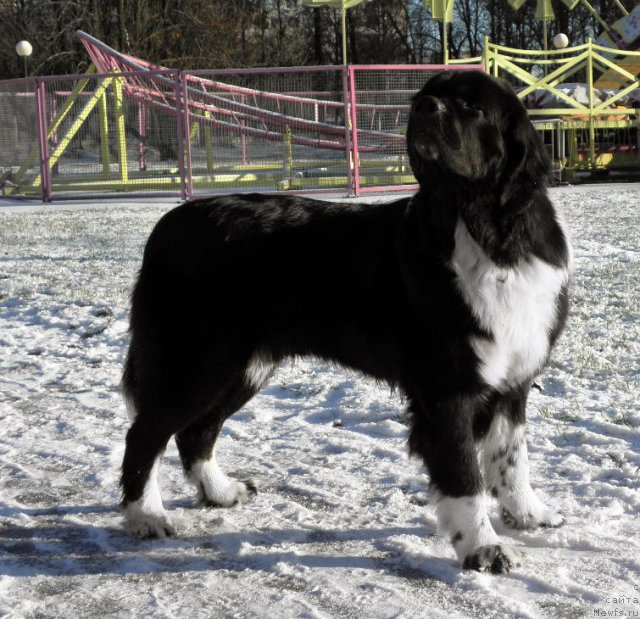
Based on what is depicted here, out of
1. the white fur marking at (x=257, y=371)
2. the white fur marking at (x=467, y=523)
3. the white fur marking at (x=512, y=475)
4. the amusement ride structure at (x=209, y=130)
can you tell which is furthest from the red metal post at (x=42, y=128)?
the white fur marking at (x=467, y=523)

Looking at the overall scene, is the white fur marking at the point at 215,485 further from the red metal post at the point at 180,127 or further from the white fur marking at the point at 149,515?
the red metal post at the point at 180,127

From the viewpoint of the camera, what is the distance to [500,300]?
283 cm

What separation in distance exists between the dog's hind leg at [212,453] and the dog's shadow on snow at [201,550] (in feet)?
0.76

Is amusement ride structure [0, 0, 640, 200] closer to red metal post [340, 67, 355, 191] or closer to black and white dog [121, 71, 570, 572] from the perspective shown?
red metal post [340, 67, 355, 191]

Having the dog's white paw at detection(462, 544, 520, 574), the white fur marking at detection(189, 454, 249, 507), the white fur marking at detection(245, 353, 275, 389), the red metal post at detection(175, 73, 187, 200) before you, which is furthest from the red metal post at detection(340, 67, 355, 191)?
the dog's white paw at detection(462, 544, 520, 574)

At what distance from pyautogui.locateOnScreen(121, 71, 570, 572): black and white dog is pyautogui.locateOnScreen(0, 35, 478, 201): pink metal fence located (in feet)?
36.4

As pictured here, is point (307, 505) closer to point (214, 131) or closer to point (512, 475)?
point (512, 475)

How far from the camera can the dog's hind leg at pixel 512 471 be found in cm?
317

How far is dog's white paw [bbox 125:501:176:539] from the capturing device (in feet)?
10.6

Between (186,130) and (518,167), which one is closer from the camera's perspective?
(518,167)

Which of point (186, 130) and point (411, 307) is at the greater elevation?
point (186, 130)

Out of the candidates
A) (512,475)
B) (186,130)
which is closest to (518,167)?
(512,475)

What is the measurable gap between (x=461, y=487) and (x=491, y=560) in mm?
251

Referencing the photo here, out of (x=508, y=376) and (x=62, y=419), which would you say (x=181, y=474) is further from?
(x=508, y=376)
